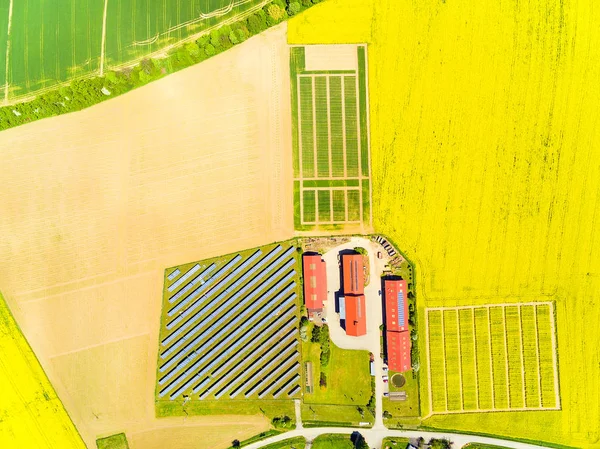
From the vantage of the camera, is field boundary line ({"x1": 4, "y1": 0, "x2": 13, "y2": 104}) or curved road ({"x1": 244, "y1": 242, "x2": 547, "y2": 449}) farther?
field boundary line ({"x1": 4, "y1": 0, "x2": 13, "y2": 104})

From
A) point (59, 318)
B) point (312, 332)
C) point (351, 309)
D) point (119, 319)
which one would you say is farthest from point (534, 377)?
point (59, 318)

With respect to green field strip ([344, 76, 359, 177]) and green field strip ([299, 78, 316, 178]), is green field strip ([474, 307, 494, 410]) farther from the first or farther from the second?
green field strip ([299, 78, 316, 178])

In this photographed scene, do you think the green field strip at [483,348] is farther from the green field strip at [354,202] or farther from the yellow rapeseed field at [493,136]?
the green field strip at [354,202]

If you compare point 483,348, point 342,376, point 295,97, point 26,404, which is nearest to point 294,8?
point 295,97

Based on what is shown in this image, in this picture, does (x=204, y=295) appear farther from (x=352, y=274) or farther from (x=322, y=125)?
(x=322, y=125)

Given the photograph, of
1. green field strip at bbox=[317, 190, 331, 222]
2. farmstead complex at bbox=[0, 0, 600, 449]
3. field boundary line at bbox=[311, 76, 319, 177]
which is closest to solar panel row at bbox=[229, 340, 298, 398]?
farmstead complex at bbox=[0, 0, 600, 449]
